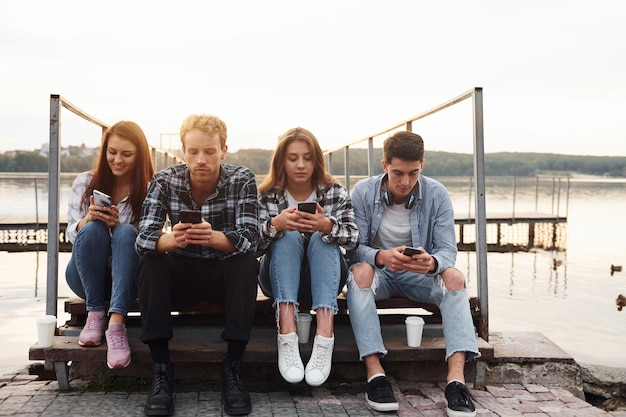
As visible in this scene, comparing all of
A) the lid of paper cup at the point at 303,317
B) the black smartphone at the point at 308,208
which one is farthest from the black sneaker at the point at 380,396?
the black smartphone at the point at 308,208

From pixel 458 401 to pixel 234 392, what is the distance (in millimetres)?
877

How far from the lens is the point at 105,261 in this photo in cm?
266

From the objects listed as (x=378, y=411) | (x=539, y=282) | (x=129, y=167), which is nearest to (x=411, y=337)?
(x=378, y=411)

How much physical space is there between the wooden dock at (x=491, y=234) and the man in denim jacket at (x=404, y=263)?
9.33m

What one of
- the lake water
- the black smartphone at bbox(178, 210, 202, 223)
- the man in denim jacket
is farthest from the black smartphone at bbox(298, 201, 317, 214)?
the lake water

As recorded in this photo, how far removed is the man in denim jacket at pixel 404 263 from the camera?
2629 mm

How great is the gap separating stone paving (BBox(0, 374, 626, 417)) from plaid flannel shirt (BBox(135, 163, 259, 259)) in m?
0.62

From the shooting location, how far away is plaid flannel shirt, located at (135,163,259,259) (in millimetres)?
2639

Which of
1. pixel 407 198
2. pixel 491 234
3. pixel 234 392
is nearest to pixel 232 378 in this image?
pixel 234 392

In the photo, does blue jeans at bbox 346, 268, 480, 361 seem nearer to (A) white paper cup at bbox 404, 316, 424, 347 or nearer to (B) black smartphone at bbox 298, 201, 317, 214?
(A) white paper cup at bbox 404, 316, 424, 347

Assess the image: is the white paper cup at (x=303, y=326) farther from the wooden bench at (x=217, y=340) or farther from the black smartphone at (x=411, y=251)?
the black smartphone at (x=411, y=251)

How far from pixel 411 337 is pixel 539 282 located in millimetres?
6568

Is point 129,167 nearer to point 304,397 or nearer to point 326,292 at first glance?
point 326,292

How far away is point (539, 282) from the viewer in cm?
877
